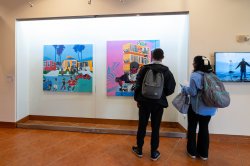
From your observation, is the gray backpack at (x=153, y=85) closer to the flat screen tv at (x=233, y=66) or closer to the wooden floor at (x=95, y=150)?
the wooden floor at (x=95, y=150)

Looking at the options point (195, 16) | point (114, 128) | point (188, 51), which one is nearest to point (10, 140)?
point (114, 128)

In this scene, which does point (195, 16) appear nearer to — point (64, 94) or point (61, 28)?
point (61, 28)

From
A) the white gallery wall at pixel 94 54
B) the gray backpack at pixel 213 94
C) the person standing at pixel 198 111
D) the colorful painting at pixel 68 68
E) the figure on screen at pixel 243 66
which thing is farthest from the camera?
the colorful painting at pixel 68 68

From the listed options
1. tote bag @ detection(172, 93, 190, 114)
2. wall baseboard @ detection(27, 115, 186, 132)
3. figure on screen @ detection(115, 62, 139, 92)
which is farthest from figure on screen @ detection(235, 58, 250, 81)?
figure on screen @ detection(115, 62, 139, 92)

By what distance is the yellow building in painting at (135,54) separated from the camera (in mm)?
4859

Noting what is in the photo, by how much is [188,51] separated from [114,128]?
2193mm

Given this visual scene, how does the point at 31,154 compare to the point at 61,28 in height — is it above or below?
below

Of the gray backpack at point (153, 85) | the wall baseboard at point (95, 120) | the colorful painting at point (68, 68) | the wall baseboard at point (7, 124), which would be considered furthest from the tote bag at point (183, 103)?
the wall baseboard at point (7, 124)

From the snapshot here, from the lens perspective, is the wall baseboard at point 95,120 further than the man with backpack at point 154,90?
Yes

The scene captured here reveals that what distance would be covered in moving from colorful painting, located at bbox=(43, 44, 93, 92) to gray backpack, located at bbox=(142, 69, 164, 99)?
2.22m

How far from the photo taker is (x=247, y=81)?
392 centimetres

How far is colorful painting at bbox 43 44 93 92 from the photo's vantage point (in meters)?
5.09

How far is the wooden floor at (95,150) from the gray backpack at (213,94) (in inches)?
36.3

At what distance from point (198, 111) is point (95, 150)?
70.6 inches
